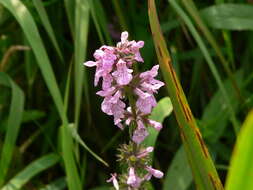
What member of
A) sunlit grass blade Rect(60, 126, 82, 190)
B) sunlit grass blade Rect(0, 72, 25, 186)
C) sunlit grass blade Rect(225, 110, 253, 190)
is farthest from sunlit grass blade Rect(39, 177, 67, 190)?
sunlit grass blade Rect(225, 110, 253, 190)

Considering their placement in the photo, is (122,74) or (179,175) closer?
(122,74)

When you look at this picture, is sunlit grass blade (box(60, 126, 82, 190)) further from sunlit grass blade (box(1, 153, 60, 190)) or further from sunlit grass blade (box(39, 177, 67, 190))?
sunlit grass blade (box(39, 177, 67, 190))

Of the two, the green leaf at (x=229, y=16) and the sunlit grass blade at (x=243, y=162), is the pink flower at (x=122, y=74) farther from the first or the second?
the green leaf at (x=229, y=16)

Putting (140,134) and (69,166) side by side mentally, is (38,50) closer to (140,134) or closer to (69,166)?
(69,166)

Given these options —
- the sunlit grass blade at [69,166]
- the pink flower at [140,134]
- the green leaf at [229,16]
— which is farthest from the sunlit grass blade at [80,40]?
the pink flower at [140,134]

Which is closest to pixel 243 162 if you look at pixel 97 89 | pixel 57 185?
pixel 57 185

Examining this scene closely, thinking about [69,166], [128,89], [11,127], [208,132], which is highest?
[128,89]

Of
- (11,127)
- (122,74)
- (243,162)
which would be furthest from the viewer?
(11,127)

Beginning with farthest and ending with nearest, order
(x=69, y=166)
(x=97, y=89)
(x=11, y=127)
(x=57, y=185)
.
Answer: (x=97, y=89) < (x=57, y=185) < (x=11, y=127) < (x=69, y=166)
